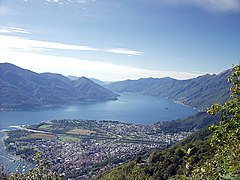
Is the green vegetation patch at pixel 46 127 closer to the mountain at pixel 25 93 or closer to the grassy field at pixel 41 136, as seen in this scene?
the grassy field at pixel 41 136

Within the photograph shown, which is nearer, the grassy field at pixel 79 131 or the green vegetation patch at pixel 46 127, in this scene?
the grassy field at pixel 79 131

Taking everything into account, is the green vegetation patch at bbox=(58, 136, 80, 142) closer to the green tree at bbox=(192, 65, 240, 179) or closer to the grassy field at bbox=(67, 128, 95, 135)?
the grassy field at bbox=(67, 128, 95, 135)

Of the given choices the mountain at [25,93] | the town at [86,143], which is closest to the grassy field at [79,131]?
the town at [86,143]

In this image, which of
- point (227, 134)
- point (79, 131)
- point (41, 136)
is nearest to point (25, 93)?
point (79, 131)

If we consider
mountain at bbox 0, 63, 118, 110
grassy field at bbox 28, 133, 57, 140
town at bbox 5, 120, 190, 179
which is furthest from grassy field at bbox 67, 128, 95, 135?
mountain at bbox 0, 63, 118, 110

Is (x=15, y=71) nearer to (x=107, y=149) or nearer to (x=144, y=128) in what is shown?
(x=144, y=128)

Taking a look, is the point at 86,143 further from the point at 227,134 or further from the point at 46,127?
the point at 227,134

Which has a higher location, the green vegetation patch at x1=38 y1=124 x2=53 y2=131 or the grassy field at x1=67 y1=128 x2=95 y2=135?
the green vegetation patch at x1=38 y1=124 x2=53 y2=131

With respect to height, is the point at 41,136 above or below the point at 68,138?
above
